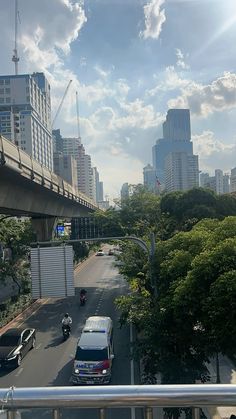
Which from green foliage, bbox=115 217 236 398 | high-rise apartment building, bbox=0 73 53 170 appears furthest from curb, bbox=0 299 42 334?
high-rise apartment building, bbox=0 73 53 170

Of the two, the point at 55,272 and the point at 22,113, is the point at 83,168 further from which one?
the point at 55,272

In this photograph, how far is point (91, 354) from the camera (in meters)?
16.0

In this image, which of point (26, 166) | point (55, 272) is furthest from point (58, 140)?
point (55, 272)

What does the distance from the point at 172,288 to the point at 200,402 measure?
9606 millimetres

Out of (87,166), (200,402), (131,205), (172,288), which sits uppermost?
(87,166)

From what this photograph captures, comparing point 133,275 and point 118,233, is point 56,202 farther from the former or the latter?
point 133,275

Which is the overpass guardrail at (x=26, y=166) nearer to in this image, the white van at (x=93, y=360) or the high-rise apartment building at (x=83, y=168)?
the white van at (x=93, y=360)

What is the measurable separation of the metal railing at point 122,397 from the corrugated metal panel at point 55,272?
12336 millimetres

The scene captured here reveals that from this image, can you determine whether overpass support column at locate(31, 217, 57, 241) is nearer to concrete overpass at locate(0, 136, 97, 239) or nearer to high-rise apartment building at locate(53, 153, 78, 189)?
concrete overpass at locate(0, 136, 97, 239)

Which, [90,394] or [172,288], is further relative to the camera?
[172,288]

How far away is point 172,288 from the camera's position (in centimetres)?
1180

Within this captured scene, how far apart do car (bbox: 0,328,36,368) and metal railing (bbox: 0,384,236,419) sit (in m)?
16.6

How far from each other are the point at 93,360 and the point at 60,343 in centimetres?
674

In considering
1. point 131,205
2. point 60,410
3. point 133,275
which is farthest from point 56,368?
point 131,205
